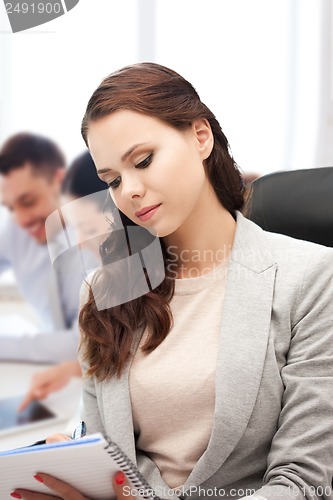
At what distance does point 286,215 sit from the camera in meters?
1.19

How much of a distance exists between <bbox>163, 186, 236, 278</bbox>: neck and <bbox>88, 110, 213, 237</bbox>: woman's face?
0.16ft

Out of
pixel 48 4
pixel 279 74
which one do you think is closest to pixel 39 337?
pixel 48 4

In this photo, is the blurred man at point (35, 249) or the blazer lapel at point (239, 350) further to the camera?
the blurred man at point (35, 249)

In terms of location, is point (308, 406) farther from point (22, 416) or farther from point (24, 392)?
point (24, 392)

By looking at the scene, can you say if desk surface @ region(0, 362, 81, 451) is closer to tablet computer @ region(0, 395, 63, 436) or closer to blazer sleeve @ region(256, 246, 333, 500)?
tablet computer @ region(0, 395, 63, 436)

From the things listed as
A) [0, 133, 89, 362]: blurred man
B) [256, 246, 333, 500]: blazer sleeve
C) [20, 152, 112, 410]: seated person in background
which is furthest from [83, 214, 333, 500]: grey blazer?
[0, 133, 89, 362]: blurred man

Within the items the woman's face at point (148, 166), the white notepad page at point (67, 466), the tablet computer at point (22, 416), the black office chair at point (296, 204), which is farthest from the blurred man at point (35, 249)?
the white notepad page at point (67, 466)

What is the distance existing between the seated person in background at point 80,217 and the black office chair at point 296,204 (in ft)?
0.89

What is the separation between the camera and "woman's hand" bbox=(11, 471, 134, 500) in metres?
0.85

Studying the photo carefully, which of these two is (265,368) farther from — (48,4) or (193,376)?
(48,4)

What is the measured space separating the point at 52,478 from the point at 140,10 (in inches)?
82.5

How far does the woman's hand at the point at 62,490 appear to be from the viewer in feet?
2.80

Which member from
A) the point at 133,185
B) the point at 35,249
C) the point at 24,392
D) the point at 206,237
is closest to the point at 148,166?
the point at 133,185

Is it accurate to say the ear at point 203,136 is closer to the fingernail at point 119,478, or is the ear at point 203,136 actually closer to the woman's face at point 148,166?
the woman's face at point 148,166
